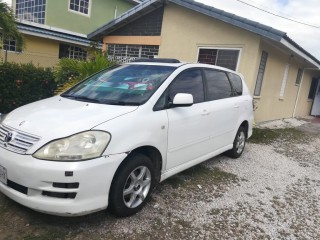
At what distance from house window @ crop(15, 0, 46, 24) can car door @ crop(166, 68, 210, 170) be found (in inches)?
587

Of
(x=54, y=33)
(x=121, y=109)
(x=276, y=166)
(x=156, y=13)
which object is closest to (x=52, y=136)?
(x=121, y=109)

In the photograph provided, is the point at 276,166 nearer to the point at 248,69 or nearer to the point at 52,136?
the point at 248,69

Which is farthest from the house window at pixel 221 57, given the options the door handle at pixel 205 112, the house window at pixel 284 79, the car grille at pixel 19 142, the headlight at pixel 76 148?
the car grille at pixel 19 142

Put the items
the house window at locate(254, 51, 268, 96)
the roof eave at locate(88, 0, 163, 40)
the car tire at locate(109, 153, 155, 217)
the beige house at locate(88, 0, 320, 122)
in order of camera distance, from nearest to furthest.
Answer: the car tire at locate(109, 153, 155, 217) < the beige house at locate(88, 0, 320, 122) < the house window at locate(254, 51, 268, 96) < the roof eave at locate(88, 0, 163, 40)

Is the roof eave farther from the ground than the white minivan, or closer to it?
farther from the ground

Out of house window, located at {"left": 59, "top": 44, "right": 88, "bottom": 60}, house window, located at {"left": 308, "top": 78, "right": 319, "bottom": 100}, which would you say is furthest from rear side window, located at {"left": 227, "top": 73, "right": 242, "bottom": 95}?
house window, located at {"left": 308, "top": 78, "right": 319, "bottom": 100}

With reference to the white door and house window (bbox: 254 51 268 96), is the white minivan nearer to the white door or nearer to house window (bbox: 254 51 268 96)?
house window (bbox: 254 51 268 96)

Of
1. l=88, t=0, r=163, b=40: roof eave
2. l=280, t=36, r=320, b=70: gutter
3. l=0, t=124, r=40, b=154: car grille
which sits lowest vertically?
l=0, t=124, r=40, b=154: car grille

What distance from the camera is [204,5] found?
29.2ft

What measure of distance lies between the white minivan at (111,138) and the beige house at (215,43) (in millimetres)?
4606

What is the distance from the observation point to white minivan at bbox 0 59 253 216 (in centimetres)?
260

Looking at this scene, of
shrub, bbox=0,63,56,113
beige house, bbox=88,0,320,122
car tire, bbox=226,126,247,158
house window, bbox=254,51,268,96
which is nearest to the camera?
car tire, bbox=226,126,247,158

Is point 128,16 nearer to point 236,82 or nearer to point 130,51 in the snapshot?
point 130,51

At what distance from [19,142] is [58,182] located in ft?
1.89
